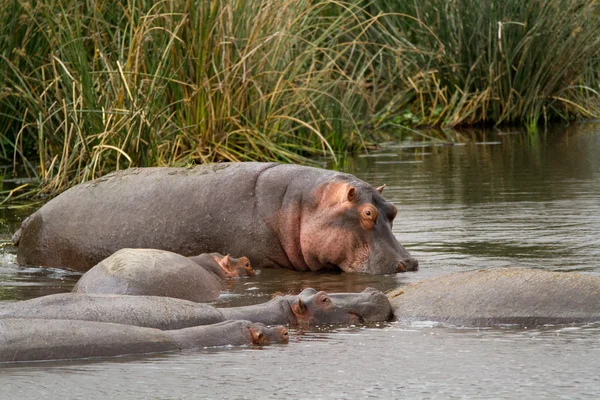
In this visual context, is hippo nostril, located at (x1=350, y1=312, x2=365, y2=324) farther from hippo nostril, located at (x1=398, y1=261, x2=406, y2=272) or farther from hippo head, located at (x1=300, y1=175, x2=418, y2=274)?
hippo head, located at (x1=300, y1=175, x2=418, y2=274)

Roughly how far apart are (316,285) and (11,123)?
5.52 meters

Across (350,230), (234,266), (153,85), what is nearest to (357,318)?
(234,266)

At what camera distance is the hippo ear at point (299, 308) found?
5449 millimetres

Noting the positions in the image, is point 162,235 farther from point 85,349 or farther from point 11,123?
point 11,123

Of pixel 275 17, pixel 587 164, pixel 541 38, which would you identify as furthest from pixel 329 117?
pixel 541 38

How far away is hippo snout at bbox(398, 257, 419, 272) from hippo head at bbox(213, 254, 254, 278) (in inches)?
32.4

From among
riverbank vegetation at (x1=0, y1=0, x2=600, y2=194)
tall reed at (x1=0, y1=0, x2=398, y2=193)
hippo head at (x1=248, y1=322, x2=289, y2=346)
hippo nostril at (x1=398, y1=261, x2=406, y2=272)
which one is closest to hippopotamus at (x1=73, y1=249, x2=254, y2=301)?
hippo nostril at (x1=398, y1=261, x2=406, y2=272)

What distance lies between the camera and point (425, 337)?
5.10 metres

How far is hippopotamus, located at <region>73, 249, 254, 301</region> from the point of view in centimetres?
605

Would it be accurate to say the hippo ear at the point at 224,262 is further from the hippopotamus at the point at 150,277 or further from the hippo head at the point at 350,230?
the hippo head at the point at 350,230

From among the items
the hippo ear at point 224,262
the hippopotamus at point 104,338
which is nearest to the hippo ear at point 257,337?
the hippopotamus at point 104,338

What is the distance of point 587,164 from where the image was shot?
450 inches

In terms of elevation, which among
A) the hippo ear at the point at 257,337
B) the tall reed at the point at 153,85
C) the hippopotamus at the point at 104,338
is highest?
the tall reed at the point at 153,85

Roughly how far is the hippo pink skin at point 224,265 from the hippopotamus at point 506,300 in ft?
4.75
